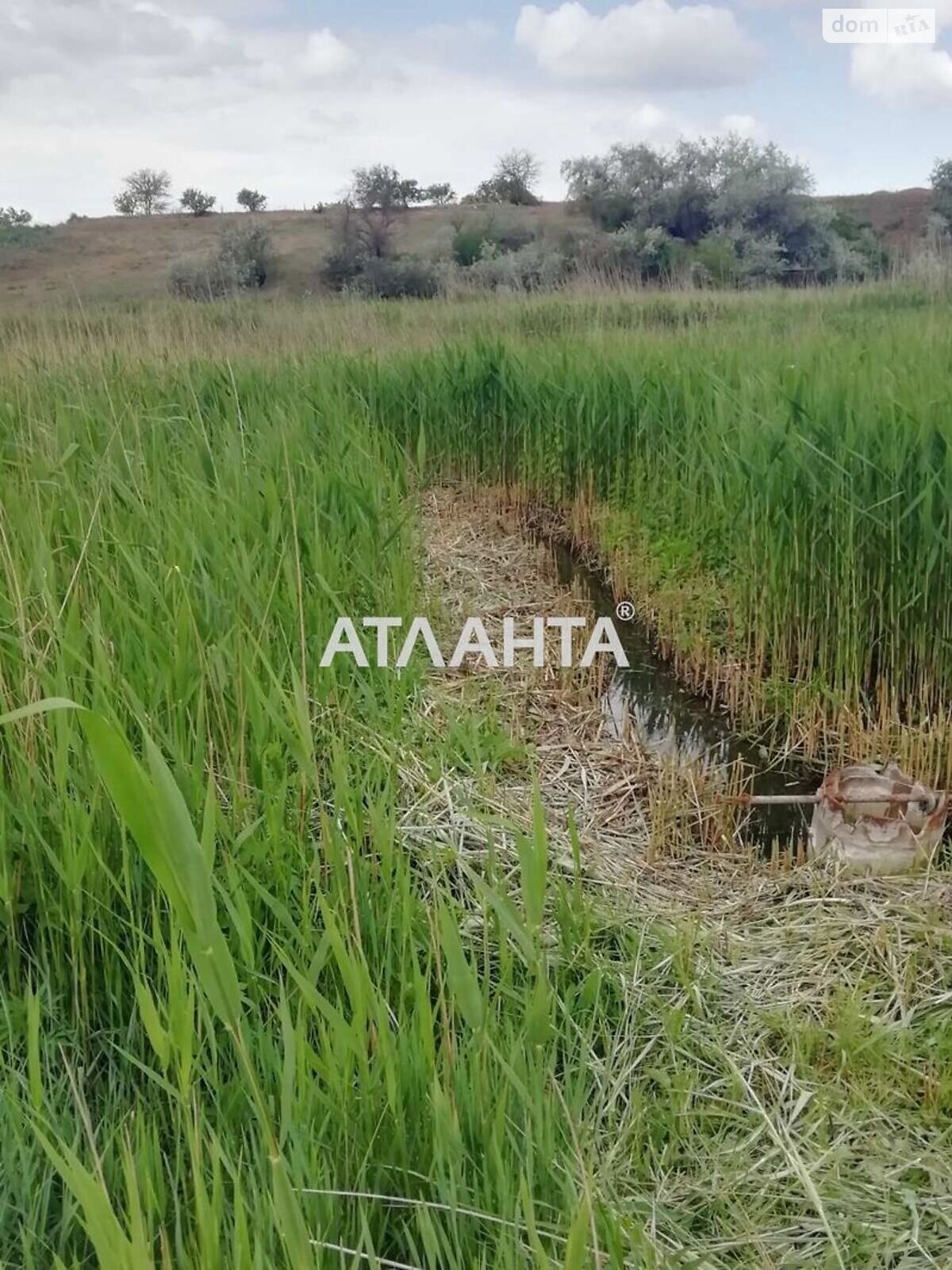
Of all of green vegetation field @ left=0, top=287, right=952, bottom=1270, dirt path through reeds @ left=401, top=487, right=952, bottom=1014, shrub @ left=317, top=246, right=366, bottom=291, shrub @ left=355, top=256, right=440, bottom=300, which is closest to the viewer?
green vegetation field @ left=0, top=287, right=952, bottom=1270

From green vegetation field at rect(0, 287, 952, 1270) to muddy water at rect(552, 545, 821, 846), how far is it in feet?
0.36

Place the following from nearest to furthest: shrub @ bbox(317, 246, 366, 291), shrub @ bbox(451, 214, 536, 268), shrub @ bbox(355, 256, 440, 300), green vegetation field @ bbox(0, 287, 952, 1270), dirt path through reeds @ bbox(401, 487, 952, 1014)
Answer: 1. green vegetation field @ bbox(0, 287, 952, 1270)
2. dirt path through reeds @ bbox(401, 487, 952, 1014)
3. shrub @ bbox(355, 256, 440, 300)
4. shrub @ bbox(317, 246, 366, 291)
5. shrub @ bbox(451, 214, 536, 268)

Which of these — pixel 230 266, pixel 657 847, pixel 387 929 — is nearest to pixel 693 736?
pixel 657 847

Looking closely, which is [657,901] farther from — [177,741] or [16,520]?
[16,520]

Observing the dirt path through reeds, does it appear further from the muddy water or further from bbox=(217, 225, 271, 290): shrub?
bbox=(217, 225, 271, 290): shrub

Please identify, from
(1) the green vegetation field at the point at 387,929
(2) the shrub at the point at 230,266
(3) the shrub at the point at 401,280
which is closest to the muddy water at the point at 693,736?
(1) the green vegetation field at the point at 387,929

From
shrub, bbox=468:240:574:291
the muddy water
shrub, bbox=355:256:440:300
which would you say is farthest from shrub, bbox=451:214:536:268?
the muddy water

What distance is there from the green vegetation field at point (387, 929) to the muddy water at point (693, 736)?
0.11 m

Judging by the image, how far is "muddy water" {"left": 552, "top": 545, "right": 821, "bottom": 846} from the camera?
246 centimetres

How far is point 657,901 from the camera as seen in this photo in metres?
1.92

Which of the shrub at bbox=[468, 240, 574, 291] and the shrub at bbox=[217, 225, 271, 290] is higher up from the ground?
the shrub at bbox=[217, 225, 271, 290]

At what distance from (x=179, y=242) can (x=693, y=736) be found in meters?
17.5

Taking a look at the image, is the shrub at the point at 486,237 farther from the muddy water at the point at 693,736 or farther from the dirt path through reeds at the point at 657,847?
the dirt path through reeds at the point at 657,847

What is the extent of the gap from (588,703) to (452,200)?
19212mm
